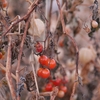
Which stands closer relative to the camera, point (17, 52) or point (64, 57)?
point (17, 52)

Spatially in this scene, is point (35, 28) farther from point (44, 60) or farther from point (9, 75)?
point (9, 75)

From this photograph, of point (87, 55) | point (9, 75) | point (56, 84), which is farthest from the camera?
point (87, 55)

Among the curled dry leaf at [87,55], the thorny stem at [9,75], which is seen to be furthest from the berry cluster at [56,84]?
the thorny stem at [9,75]

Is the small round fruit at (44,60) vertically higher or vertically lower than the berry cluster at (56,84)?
higher

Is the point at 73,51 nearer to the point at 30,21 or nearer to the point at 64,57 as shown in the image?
the point at 30,21

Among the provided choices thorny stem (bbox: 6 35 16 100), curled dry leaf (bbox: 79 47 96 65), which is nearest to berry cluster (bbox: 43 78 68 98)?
curled dry leaf (bbox: 79 47 96 65)

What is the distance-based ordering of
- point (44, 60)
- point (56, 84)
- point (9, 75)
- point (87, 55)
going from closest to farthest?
point (9, 75) → point (44, 60) → point (56, 84) → point (87, 55)

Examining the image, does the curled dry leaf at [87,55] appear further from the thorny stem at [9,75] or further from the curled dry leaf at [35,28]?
the thorny stem at [9,75]

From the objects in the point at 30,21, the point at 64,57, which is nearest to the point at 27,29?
the point at 30,21

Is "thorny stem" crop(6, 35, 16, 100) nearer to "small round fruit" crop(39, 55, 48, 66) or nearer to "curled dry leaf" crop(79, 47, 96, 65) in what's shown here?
"small round fruit" crop(39, 55, 48, 66)

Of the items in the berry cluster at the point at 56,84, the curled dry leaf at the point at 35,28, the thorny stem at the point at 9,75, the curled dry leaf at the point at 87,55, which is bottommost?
the berry cluster at the point at 56,84

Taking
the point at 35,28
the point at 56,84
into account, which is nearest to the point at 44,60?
the point at 35,28
